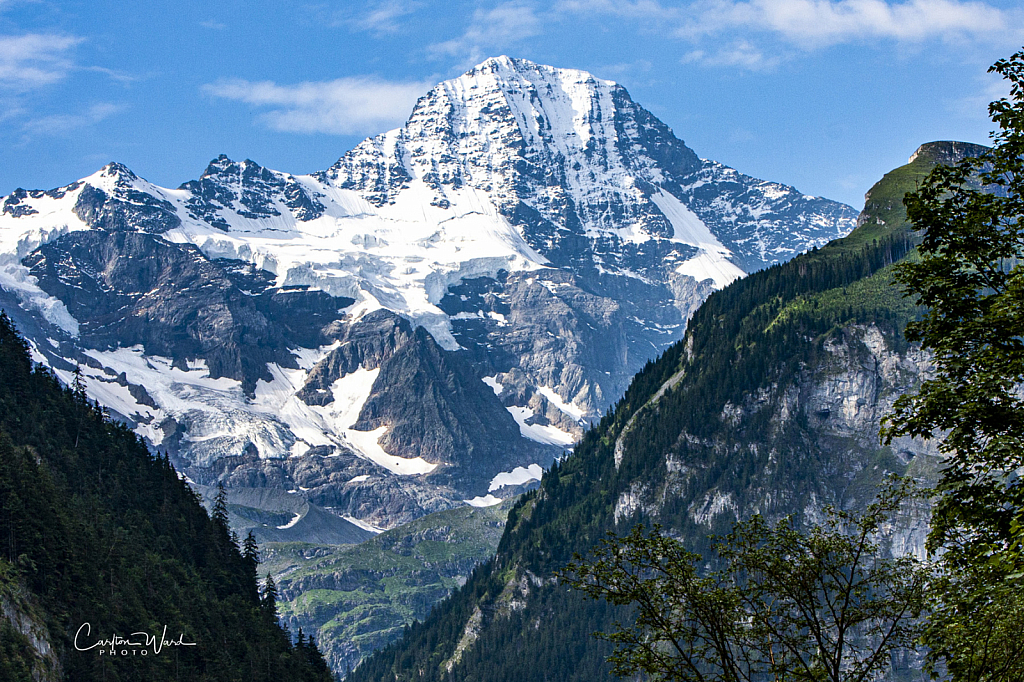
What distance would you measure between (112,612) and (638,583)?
120 meters

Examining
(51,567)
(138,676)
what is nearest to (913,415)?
(138,676)

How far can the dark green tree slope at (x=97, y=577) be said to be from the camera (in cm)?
12531

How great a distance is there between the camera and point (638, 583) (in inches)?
1421

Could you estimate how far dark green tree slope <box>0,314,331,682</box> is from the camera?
125312 millimetres

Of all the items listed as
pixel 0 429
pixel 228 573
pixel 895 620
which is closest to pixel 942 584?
pixel 895 620

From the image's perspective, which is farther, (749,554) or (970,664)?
(749,554)

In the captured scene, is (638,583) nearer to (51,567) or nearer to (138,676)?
(138,676)

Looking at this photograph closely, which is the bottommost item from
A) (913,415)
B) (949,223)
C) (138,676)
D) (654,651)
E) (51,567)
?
(138,676)

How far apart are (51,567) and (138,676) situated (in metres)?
17.2

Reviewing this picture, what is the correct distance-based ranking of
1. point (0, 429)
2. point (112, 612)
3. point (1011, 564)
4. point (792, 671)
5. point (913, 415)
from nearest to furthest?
point (1011, 564), point (792, 671), point (913, 415), point (112, 612), point (0, 429)

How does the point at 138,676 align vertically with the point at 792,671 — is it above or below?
below

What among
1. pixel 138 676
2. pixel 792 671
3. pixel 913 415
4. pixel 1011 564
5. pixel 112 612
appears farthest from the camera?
pixel 112 612

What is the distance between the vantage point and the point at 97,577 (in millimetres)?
141875

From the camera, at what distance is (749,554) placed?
3584 centimetres
